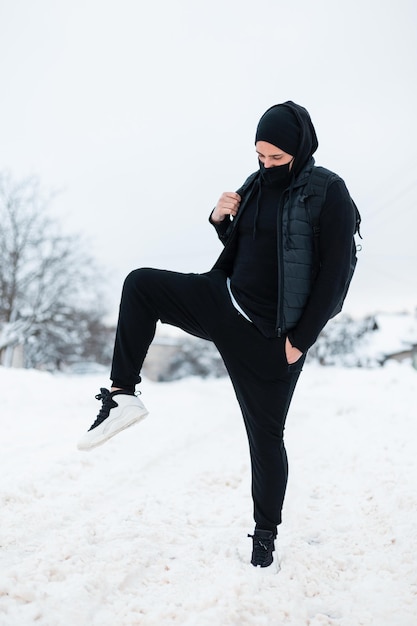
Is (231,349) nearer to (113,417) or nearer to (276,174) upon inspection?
(113,417)

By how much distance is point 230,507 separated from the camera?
4105mm

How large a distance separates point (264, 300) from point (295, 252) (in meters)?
0.34

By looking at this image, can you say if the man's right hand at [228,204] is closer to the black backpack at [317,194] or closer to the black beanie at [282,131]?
the black beanie at [282,131]

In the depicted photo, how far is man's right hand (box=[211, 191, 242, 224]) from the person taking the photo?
3250 mm

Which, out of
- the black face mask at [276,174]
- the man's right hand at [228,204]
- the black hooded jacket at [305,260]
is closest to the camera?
the black hooded jacket at [305,260]

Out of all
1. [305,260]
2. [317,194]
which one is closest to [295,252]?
[305,260]

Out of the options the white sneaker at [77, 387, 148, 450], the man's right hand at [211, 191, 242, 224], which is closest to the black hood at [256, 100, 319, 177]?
the man's right hand at [211, 191, 242, 224]

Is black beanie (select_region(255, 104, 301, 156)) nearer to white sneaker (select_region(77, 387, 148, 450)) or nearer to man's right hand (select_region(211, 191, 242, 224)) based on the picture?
man's right hand (select_region(211, 191, 242, 224))

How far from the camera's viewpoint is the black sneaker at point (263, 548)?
304 centimetres

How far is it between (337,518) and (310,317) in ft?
6.12

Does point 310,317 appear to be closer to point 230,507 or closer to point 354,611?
point 354,611

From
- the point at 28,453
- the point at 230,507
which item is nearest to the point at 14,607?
the point at 230,507

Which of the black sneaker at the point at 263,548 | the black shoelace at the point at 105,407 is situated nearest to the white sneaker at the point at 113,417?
the black shoelace at the point at 105,407

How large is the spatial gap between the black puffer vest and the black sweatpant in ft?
0.65
